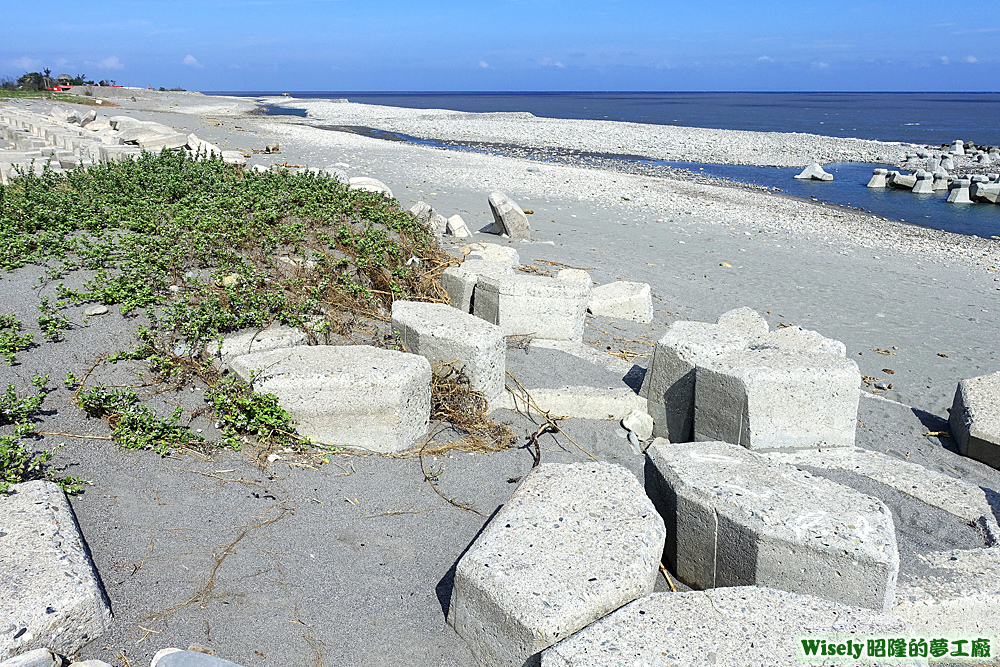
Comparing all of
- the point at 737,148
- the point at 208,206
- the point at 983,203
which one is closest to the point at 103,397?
the point at 208,206

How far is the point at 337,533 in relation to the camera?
3408mm

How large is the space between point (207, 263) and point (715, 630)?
17.5 feet

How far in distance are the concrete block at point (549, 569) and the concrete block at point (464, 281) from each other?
341cm

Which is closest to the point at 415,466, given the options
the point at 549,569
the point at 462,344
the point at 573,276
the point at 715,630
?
the point at 462,344

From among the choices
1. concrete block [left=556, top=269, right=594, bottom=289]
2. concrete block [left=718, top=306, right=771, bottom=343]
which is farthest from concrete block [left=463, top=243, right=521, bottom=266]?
concrete block [left=718, top=306, right=771, bottom=343]

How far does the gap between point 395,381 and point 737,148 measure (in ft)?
115

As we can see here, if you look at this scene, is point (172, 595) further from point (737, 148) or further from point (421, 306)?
point (737, 148)

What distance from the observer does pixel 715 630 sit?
2.40 metres

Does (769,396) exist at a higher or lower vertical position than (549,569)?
higher

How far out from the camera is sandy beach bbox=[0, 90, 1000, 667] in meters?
2.82

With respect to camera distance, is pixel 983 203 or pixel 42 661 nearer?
pixel 42 661

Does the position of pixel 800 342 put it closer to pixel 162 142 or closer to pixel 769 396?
pixel 769 396

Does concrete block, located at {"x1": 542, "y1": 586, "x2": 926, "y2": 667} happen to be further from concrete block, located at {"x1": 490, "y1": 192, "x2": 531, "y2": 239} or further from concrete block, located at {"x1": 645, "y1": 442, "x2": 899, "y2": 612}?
concrete block, located at {"x1": 490, "y1": 192, "x2": 531, "y2": 239}

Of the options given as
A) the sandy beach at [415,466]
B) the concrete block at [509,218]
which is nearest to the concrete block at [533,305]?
the sandy beach at [415,466]
